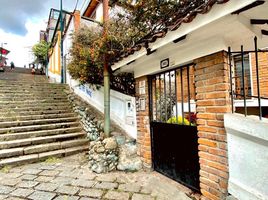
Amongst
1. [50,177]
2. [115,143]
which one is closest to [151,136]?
[115,143]

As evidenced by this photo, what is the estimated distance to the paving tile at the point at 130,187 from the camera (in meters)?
3.73

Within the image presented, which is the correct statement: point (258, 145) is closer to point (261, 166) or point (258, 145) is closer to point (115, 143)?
point (261, 166)

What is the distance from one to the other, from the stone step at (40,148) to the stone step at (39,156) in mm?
125

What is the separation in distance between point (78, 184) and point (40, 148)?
2299 mm

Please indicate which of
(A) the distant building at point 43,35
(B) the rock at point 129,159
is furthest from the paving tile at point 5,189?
(A) the distant building at point 43,35

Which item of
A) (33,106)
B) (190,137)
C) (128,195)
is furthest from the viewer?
(33,106)

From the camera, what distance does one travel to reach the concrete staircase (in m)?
5.47

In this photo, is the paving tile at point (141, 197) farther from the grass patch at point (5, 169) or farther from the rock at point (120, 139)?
the grass patch at point (5, 169)

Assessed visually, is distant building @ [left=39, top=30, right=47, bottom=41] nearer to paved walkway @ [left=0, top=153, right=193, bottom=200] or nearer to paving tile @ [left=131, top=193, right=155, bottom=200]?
paved walkway @ [left=0, top=153, right=193, bottom=200]

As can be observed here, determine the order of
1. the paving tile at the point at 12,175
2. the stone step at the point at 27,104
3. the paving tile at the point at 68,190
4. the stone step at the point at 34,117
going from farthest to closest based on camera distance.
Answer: the stone step at the point at 27,104 < the stone step at the point at 34,117 < the paving tile at the point at 12,175 < the paving tile at the point at 68,190

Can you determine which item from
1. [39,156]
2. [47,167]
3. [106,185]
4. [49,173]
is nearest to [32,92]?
[39,156]

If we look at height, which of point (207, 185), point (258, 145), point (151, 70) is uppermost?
point (151, 70)

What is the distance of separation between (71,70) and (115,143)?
130 inches

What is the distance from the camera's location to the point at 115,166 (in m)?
4.80
